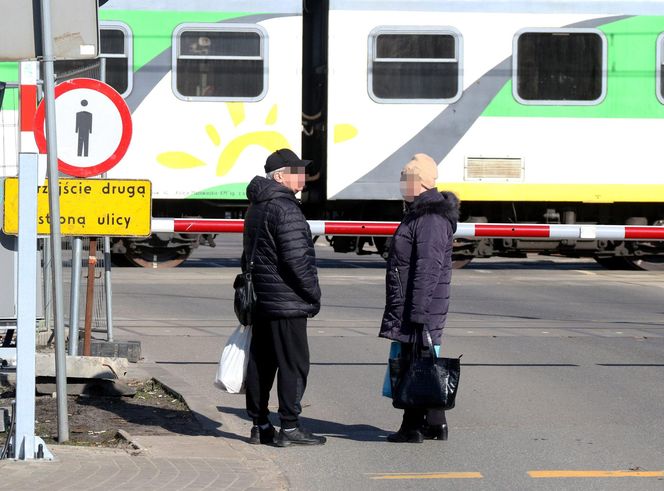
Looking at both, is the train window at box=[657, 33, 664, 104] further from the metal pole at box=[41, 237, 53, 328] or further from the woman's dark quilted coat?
the woman's dark quilted coat

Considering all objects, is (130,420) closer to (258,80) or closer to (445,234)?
(445,234)

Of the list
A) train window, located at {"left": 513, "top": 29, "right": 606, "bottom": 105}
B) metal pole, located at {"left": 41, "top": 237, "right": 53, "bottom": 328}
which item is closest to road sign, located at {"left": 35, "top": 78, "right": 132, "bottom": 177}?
metal pole, located at {"left": 41, "top": 237, "right": 53, "bottom": 328}

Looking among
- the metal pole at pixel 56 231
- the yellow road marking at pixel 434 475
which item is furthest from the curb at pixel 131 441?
the yellow road marking at pixel 434 475

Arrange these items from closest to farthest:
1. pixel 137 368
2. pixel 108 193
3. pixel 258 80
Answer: pixel 108 193 → pixel 137 368 → pixel 258 80

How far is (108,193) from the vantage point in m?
8.72

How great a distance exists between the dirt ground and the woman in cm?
133

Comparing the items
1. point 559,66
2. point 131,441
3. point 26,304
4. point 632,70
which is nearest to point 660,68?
point 632,70

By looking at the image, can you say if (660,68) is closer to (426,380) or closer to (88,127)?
(88,127)

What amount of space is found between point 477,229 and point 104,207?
10.3 metres

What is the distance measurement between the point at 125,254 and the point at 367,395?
35.6 ft

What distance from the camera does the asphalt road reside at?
687 centimetres

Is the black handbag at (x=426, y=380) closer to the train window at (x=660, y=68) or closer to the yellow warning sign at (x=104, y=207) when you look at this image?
the yellow warning sign at (x=104, y=207)

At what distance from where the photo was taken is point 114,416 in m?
8.12

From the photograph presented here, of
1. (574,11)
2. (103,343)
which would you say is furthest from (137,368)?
(574,11)
